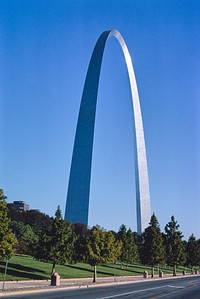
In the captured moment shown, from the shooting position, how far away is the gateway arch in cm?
6481

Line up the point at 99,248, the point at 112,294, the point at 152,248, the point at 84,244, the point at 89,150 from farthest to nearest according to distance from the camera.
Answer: the point at 89,150 → the point at 152,248 → the point at 84,244 → the point at 99,248 → the point at 112,294

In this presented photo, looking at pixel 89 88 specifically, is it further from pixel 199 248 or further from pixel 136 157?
pixel 199 248

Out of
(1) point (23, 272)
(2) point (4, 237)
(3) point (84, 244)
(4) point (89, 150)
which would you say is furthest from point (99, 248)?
(4) point (89, 150)

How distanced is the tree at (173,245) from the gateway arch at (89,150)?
311 inches

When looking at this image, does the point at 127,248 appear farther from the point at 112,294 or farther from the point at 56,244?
the point at 112,294

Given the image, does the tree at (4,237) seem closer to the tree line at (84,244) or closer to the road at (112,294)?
the tree line at (84,244)

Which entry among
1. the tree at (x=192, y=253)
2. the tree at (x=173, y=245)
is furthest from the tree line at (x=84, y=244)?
the tree at (x=192, y=253)

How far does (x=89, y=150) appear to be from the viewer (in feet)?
216

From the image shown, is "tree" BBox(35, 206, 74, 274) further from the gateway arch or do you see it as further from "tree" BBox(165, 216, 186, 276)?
"tree" BBox(165, 216, 186, 276)

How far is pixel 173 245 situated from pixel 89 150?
2377 cm

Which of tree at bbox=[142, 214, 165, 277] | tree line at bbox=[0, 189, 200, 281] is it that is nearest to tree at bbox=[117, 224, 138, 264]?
tree line at bbox=[0, 189, 200, 281]

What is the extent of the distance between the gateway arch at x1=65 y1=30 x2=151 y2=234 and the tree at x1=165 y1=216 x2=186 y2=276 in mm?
7911

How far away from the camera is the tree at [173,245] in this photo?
7456cm

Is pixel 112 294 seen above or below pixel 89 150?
below
